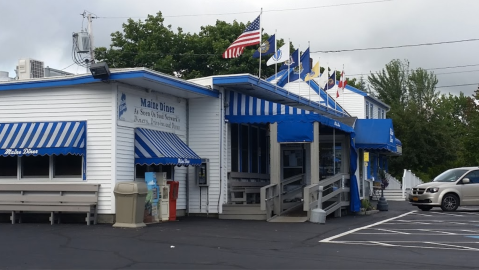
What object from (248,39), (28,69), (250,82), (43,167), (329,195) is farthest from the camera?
(248,39)

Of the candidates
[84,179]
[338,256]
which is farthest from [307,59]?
[338,256]

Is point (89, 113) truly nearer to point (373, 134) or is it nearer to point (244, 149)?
point (244, 149)

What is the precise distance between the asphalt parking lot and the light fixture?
24.4ft

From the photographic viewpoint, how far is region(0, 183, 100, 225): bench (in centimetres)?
1792

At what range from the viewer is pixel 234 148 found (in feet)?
76.8

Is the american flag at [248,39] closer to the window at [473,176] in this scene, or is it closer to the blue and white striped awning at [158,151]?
the blue and white striped awning at [158,151]

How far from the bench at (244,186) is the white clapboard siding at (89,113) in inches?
208

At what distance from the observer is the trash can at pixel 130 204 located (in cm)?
1709

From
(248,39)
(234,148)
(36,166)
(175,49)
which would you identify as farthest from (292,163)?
(175,49)

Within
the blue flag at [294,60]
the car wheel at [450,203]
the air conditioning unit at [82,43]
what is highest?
the air conditioning unit at [82,43]

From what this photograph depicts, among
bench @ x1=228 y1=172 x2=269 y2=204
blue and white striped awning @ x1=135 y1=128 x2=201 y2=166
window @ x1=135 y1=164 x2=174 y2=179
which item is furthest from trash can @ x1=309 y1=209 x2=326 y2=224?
A: window @ x1=135 y1=164 x2=174 y2=179

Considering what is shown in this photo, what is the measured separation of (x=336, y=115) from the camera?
30016 mm

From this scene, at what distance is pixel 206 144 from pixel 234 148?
1.79 meters

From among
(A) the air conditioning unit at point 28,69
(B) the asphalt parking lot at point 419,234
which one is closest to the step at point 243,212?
(B) the asphalt parking lot at point 419,234
